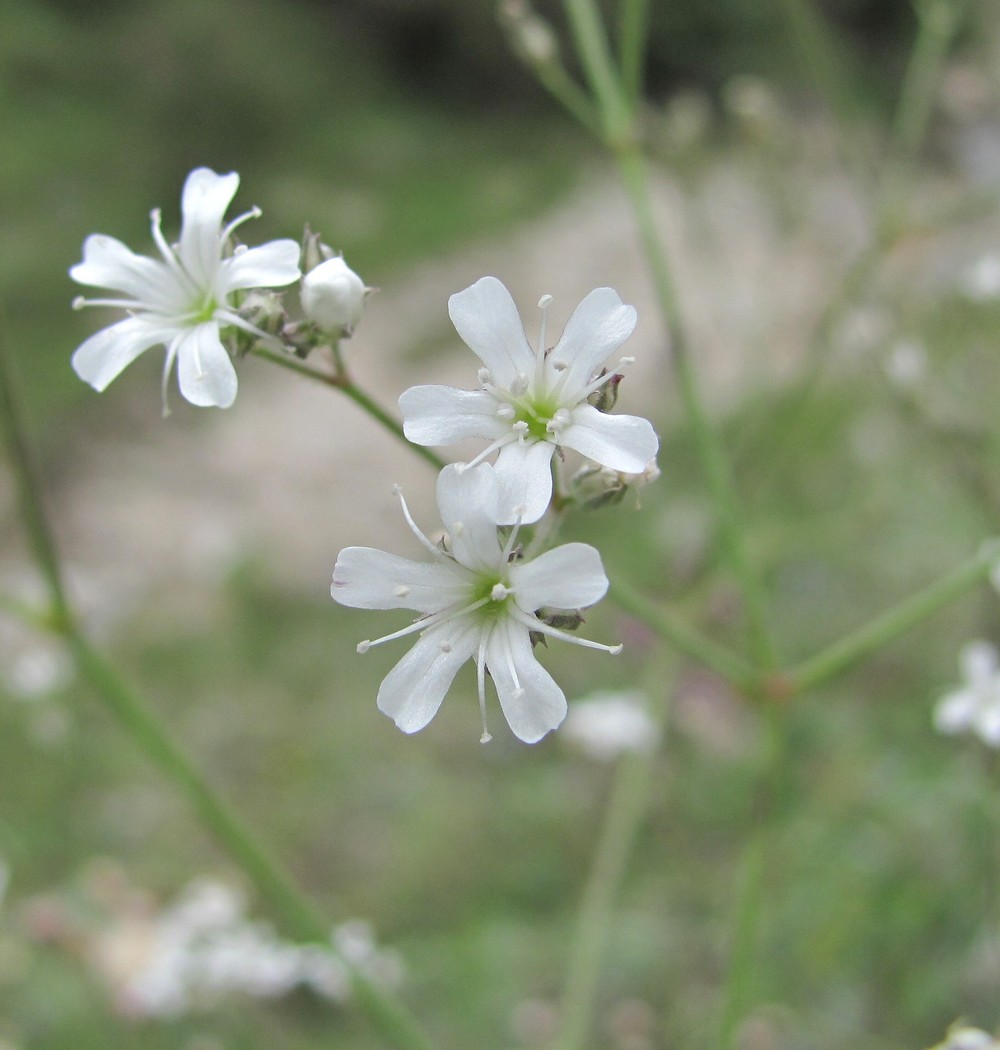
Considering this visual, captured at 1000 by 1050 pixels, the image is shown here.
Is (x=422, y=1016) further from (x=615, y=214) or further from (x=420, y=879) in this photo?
(x=615, y=214)

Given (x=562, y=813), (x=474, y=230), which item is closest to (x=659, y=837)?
(x=562, y=813)

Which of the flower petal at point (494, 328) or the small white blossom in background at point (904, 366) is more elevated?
the small white blossom in background at point (904, 366)

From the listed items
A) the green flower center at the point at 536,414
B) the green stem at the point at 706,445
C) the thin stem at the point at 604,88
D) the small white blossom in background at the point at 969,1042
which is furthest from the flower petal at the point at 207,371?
the thin stem at the point at 604,88

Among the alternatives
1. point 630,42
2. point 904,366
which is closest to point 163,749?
point 630,42

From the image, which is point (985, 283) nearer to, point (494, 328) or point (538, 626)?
point (494, 328)

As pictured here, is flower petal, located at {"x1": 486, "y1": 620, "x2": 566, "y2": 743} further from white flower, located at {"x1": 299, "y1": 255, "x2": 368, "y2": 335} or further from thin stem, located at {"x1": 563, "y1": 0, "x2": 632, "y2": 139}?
thin stem, located at {"x1": 563, "y1": 0, "x2": 632, "y2": 139}

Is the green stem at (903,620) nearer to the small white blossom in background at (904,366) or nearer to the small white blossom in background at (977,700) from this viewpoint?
the small white blossom in background at (977,700)
